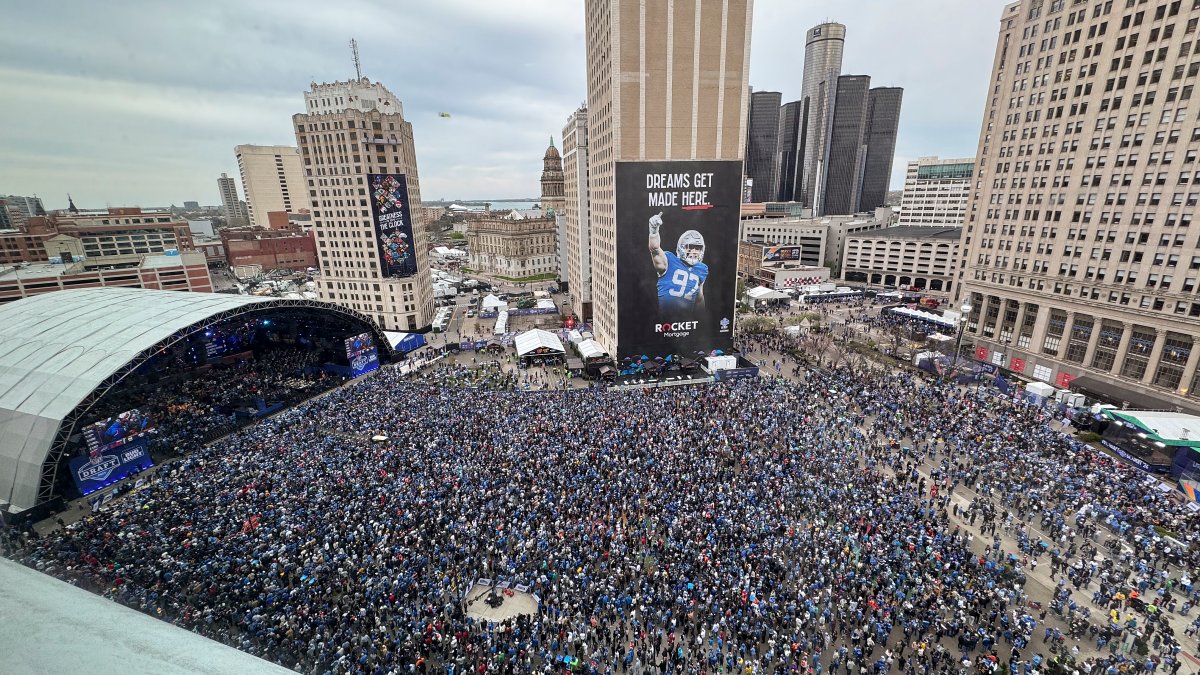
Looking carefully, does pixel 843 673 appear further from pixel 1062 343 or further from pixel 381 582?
pixel 1062 343

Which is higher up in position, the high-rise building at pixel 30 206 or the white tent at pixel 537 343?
the high-rise building at pixel 30 206

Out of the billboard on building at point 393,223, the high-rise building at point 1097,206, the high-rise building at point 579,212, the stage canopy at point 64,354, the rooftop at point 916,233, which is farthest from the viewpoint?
the rooftop at point 916,233

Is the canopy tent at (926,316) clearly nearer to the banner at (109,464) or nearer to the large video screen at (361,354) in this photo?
the large video screen at (361,354)

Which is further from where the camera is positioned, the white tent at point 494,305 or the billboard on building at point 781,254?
the billboard on building at point 781,254

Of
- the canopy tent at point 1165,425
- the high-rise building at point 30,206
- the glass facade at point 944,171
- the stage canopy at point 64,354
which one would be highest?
the glass facade at point 944,171

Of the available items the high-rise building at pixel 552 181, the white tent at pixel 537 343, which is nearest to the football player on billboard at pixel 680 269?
the white tent at pixel 537 343

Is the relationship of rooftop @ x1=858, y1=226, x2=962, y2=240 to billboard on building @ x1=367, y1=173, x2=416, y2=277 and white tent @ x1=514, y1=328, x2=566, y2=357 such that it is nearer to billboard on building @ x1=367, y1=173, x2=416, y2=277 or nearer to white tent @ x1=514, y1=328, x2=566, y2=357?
white tent @ x1=514, y1=328, x2=566, y2=357

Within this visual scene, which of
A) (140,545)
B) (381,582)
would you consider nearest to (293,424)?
(140,545)
